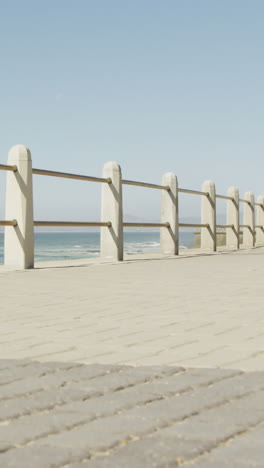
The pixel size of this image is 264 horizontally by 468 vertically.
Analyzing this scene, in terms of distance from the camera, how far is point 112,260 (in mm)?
11625

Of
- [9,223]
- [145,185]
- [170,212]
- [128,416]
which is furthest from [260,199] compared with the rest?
[128,416]

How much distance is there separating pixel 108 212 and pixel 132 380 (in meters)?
8.81

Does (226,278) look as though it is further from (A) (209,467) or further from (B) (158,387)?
(A) (209,467)

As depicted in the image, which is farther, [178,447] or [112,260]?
[112,260]

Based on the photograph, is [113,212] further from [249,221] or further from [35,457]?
[35,457]

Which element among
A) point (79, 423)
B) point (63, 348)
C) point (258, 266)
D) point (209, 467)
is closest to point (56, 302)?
point (63, 348)

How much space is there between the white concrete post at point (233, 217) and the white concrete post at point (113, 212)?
288 inches

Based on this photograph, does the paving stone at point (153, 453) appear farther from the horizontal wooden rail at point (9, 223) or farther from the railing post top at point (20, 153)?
the railing post top at point (20, 153)

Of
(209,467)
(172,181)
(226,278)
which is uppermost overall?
(172,181)

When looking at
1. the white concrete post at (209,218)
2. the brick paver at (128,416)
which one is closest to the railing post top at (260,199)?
the white concrete post at (209,218)

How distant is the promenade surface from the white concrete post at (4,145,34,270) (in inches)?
124

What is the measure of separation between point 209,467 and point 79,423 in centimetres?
55

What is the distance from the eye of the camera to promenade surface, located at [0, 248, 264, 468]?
2.07 meters

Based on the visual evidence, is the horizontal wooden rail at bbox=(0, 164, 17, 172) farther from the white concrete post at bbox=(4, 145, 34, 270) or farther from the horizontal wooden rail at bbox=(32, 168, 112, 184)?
the horizontal wooden rail at bbox=(32, 168, 112, 184)
